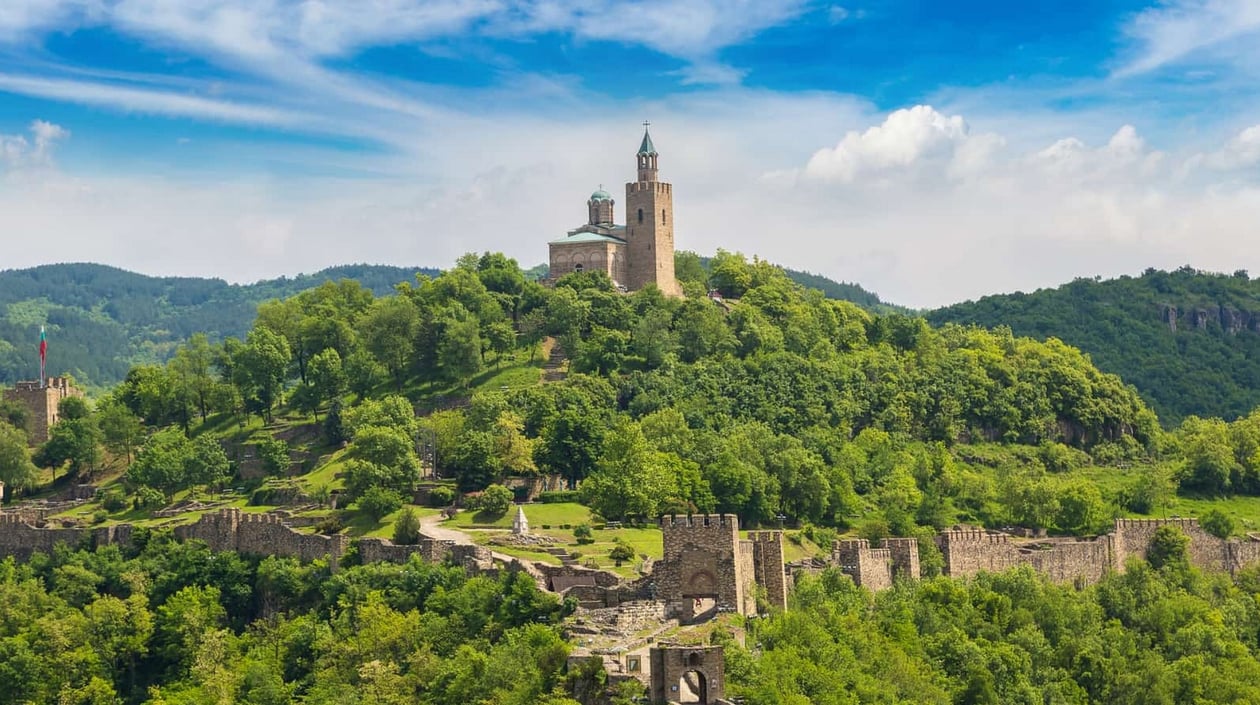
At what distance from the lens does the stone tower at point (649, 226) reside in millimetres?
95125

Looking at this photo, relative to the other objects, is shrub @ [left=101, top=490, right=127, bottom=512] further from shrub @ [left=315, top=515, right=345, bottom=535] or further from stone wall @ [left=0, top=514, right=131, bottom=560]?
shrub @ [left=315, top=515, right=345, bottom=535]

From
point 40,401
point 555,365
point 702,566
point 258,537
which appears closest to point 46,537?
point 258,537

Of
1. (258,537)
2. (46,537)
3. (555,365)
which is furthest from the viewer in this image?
(555,365)

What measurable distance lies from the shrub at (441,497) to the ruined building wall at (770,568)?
18410 mm

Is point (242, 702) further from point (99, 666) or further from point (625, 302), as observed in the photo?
point (625, 302)

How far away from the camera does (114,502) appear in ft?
250

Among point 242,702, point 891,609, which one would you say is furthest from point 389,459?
point 891,609

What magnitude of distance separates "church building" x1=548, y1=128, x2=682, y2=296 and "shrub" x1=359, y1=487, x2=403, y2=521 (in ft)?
99.1

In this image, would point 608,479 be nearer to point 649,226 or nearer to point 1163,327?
point 649,226

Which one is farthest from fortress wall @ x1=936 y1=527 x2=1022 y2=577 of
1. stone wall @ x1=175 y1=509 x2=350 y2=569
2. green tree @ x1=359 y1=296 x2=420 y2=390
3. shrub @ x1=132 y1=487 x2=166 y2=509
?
green tree @ x1=359 y1=296 x2=420 y2=390

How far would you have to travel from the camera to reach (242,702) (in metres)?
55.1

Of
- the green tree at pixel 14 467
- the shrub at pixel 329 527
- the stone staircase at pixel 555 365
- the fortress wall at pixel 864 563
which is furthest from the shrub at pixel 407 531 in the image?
the green tree at pixel 14 467

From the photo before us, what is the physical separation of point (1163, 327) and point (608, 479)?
284ft

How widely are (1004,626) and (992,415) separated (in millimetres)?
31569
